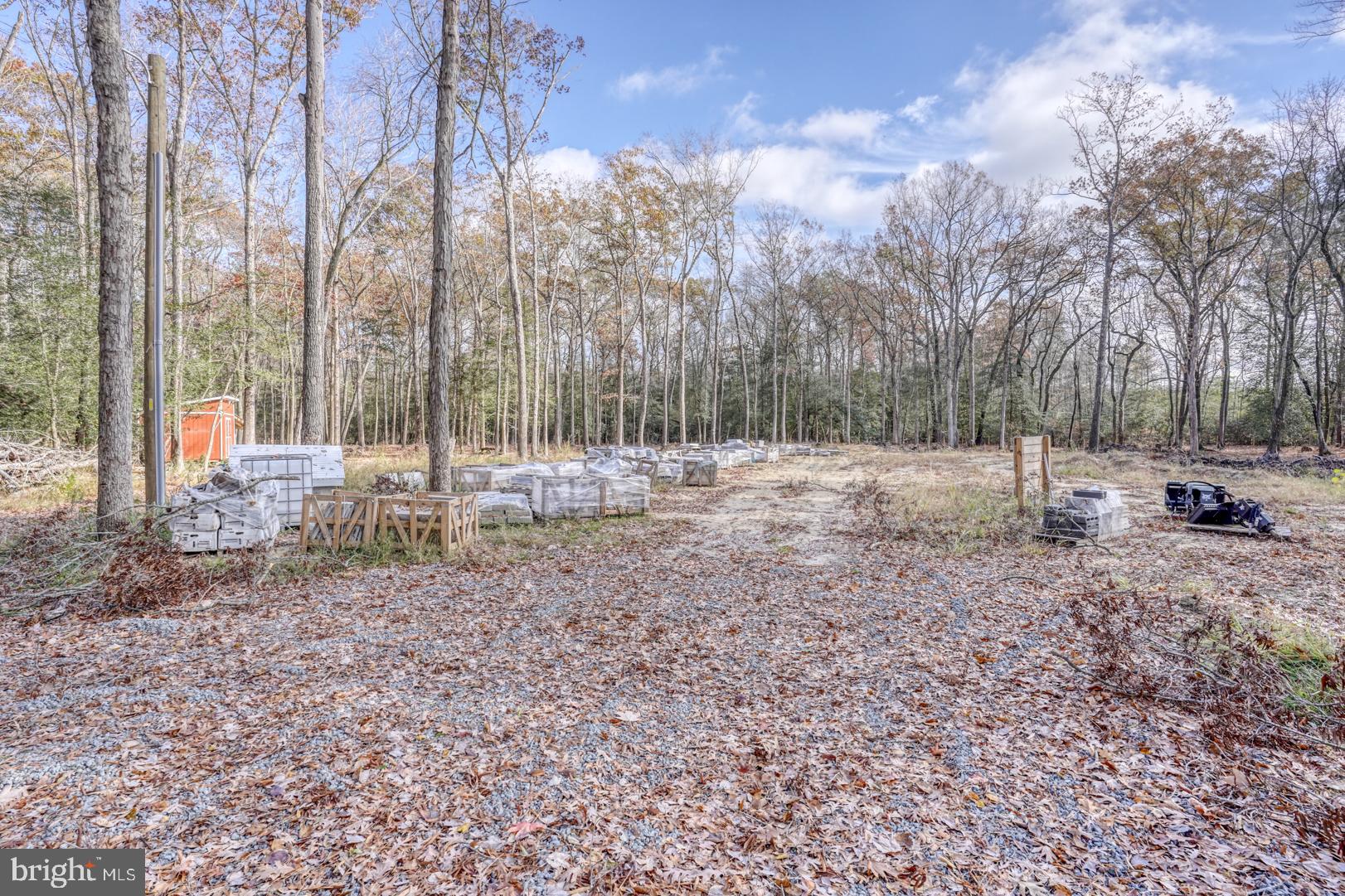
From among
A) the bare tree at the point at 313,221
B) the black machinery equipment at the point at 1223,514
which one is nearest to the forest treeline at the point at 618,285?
the bare tree at the point at 313,221

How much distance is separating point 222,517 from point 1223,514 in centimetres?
1296

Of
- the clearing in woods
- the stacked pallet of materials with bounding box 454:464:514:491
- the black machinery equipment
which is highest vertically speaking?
the stacked pallet of materials with bounding box 454:464:514:491

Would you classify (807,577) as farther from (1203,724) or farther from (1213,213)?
(1213,213)

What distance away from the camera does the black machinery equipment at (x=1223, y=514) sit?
25.1 feet

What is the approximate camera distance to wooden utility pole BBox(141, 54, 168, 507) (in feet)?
20.3

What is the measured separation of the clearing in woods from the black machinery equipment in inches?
91.4

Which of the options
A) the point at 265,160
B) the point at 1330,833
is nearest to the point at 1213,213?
the point at 1330,833

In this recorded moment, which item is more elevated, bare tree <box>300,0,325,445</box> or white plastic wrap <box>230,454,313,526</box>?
bare tree <box>300,0,325,445</box>

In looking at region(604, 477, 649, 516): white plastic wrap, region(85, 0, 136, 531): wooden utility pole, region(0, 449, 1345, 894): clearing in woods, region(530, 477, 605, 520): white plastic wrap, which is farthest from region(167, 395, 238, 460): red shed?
region(0, 449, 1345, 894): clearing in woods

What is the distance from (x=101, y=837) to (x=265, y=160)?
18.8 metres

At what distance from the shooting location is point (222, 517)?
6.38 m

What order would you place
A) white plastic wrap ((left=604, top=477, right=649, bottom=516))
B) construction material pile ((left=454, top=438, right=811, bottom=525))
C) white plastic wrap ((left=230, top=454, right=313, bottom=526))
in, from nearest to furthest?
white plastic wrap ((left=230, top=454, right=313, bottom=526))
construction material pile ((left=454, top=438, right=811, bottom=525))
white plastic wrap ((left=604, top=477, right=649, bottom=516))

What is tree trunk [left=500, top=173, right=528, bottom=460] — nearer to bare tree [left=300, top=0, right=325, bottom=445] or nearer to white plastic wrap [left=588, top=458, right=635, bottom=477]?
white plastic wrap [left=588, top=458, right=635, bottom=477]

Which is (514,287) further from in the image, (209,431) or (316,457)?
(209,431)
